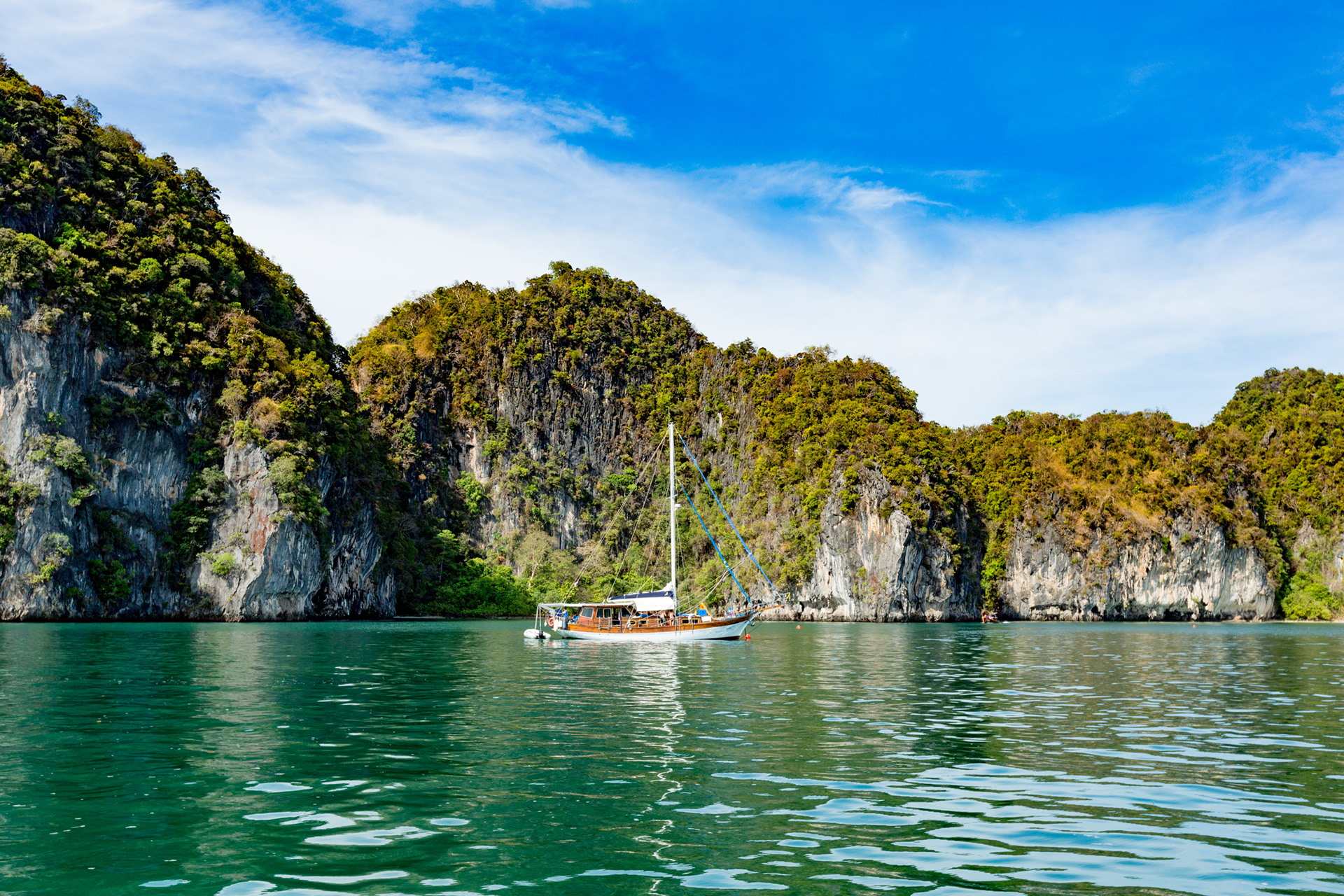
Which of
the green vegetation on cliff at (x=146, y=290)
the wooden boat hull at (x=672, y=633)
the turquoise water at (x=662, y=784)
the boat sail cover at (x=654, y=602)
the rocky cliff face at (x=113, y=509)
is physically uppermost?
the green vegetation on cliff at (x=146, y=290)

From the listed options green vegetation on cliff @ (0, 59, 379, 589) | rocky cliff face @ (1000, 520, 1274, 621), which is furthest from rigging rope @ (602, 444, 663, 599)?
rocky cliff face @ (1000, 520, 1274, 621)

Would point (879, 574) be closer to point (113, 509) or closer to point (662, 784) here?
point (113, 509)

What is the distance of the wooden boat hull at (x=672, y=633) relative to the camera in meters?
49.4

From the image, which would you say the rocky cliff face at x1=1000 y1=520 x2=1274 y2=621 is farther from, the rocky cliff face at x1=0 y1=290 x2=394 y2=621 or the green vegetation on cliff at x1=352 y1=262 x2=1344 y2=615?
the rocky cliff face at x1=0 y1=290 x2=394 y2=621

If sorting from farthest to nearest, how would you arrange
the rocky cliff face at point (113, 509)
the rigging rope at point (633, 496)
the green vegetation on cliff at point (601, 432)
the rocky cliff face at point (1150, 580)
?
the rigging rope at point (633, 496) → the green vegetation on cliff at point (601, 432) → the rocky cliff face at point (1150, 580) → the rocky cliff face at point (113, 509)

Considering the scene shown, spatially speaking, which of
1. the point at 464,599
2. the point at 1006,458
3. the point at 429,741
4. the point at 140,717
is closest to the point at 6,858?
the point at 429,741

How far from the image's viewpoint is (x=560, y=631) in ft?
177

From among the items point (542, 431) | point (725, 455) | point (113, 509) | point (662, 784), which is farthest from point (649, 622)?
point (542, 431)

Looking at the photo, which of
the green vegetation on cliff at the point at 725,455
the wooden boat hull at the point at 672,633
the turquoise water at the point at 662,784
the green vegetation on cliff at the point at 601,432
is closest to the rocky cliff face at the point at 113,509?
the green vegetation on cliff at the point at 601,432

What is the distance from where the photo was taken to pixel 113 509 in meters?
77.2

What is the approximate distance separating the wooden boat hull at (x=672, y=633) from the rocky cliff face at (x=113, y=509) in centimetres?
4266

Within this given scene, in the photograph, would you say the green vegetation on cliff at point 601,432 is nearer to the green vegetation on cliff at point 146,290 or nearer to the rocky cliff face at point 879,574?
the rocky cliff face at point 879,574

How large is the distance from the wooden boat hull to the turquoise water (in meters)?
20.2

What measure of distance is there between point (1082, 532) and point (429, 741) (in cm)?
11440
